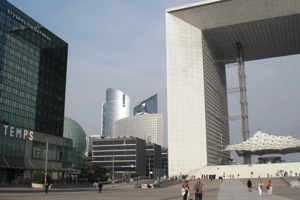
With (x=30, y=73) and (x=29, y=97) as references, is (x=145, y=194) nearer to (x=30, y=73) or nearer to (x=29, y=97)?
(x=29, y=97)

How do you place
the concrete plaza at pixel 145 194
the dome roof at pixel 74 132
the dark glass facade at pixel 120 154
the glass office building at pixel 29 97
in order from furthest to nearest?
the dark glass facade at pixel 120 154 < the dome roof at pixel 74 132 < the glass office building at pixel 29 97 < the concrete plaza at pixel 145 194

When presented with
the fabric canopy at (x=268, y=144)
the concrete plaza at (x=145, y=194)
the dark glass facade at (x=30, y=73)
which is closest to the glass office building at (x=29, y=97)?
the dark glass facade at (x=30, y=73)

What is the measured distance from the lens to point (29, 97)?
9606 centimetres

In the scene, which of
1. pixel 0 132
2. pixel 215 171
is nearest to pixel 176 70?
pixel 215 171

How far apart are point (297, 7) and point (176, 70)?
32.7 meters

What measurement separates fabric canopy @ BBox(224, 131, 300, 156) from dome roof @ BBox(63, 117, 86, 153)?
68.4m

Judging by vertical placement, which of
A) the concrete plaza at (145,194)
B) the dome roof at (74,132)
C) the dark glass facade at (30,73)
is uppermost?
the dark glass facade at (30,73)

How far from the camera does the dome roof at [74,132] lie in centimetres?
14150

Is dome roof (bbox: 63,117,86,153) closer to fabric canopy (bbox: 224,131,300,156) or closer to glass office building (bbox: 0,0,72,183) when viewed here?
glass office building (bbox: 0,0,72,183)

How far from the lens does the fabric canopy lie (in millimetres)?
89956

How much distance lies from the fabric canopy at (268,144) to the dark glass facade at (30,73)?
51.7 m

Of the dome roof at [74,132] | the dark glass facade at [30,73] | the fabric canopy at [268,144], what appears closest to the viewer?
the dark glass facade at [30,73]

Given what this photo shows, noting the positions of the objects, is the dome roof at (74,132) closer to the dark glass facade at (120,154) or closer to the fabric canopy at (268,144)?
the dark glass facade at (120,154)

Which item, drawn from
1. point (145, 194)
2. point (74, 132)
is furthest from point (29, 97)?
point (145, 194)
